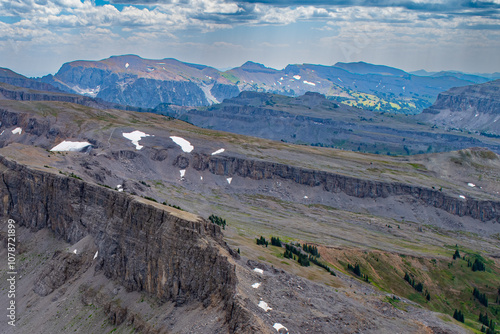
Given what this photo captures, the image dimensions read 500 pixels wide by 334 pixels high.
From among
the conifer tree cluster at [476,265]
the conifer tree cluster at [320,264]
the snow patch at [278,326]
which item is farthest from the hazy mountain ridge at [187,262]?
the conifer tree cluster at [476,265]

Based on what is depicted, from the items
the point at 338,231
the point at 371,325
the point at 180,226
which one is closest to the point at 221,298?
the point at 180,226

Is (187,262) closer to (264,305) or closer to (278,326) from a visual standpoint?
(264,305)

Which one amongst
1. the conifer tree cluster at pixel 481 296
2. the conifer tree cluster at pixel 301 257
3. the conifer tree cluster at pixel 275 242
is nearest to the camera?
the conifer tree cluster at pixel 301 257

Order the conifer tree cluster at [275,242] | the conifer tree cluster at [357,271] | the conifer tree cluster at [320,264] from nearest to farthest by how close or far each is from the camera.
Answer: the conifer tree cluster at [320,264], the conifer tree cluster at [357,271], the conifer tree cluster at [275,242]

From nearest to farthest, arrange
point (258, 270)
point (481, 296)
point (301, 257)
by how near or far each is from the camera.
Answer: point (258, 270), point (301, 257), point (481, 296)

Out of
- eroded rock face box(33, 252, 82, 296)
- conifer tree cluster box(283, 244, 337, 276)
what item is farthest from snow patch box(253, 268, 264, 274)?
eroded rock face box(33, 252, 82, 296)

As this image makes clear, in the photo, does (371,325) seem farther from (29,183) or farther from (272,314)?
(29,183)

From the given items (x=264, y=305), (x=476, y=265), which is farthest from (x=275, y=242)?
(x=476, y=265)

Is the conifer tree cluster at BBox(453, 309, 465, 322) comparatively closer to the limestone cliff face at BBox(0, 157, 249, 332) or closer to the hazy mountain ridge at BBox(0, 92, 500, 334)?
the hazy mountain ridge at BBox(0, 92, 500, 334)

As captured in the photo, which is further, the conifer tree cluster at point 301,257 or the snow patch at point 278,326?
the conifer tree cluster at point 301,257

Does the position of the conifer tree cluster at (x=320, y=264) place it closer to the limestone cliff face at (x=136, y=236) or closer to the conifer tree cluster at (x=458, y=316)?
the conifer tree cluster at (x=458, y=316)
